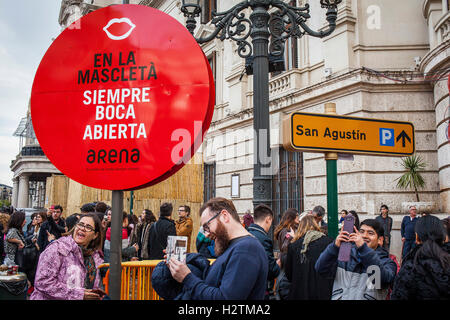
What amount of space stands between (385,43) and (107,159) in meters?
10.2

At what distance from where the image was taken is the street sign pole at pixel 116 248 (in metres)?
1.85

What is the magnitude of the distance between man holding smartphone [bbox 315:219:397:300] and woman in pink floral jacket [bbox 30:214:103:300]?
1758 millimetres

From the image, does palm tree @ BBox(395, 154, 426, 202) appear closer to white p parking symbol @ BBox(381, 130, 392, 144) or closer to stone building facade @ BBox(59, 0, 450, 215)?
stone building facade @ BBox(59, 0, 450, 215)

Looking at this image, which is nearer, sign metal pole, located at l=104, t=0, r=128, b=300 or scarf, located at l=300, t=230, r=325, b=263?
sign metal pole, located at l=104, t=0, r=128, b=300

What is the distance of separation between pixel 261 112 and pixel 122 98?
3.51 m

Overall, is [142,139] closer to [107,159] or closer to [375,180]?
[107,159]

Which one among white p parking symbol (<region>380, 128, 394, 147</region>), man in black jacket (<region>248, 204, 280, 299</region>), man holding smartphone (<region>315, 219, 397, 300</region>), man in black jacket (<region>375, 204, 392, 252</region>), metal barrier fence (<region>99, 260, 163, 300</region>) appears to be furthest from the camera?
man in black jacket (<region>375, 204, 392, 252</region>)

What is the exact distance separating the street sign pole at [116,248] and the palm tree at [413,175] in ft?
29.3

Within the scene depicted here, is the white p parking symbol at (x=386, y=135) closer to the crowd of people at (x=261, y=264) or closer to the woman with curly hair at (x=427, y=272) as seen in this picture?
the crowd of people at (x=261, y=264)

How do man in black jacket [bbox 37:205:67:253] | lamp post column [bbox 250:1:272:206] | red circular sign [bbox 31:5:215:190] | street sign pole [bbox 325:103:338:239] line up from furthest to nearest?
1. man in black jacket [bbox 37:205:67:253]
2. lamp post column [bbox 250:1:272:206]
3. street sign pole [bbox 325:103:338:239]
4. red circular sign [bbox 31:5:215:190]

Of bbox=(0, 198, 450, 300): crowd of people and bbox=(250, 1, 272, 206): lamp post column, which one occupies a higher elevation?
bbox=(250, 1, 272, 206): lamp post column

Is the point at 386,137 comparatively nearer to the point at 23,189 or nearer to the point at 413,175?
the point at 413,175

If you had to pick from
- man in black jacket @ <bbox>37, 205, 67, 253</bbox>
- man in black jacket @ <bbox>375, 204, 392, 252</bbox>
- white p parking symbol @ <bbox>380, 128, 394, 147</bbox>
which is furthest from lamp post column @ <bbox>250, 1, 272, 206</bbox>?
man in black jacket @ <bbox>375, 204, 392, 252</bbox>

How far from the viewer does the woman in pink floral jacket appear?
2.58m
